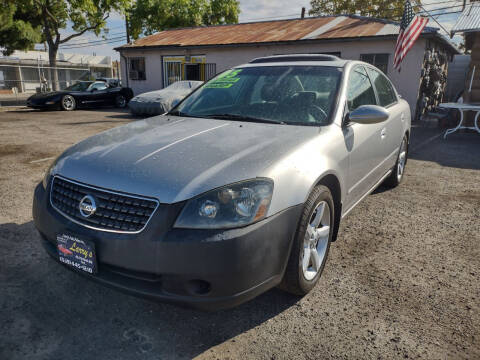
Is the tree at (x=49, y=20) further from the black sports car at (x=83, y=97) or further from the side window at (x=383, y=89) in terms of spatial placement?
the side window at (x=383, y=89)

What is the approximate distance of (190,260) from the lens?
1.78 metres

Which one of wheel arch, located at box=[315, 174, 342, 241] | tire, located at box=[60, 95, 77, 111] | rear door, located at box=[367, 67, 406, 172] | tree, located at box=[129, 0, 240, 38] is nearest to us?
wheel arch, located at box=[315, 174, 342, 241]

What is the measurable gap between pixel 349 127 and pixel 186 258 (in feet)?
5.90

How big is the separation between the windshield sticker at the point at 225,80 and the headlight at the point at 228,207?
6.16ft

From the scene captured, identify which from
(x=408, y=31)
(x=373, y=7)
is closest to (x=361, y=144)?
(x=408, y=31)

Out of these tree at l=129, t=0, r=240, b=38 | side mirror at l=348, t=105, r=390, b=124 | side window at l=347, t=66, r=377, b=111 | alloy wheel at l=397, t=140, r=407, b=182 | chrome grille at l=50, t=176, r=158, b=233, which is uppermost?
tree at l=129, t=0, r=240, b=38

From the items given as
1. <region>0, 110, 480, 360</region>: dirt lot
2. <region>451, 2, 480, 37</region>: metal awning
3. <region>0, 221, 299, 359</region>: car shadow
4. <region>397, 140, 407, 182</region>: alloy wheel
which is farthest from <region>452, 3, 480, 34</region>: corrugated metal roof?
<region>0, 221, 299, 359</region>: car shadow

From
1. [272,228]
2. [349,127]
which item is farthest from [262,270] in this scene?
[349,127]

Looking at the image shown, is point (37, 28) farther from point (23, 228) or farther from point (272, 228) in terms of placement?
point (272, 228)

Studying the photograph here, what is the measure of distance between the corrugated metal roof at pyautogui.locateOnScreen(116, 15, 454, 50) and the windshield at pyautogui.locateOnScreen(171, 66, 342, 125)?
11.5 metres

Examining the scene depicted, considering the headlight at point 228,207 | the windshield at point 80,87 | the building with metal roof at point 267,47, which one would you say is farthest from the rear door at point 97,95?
the headlight at point 228,207

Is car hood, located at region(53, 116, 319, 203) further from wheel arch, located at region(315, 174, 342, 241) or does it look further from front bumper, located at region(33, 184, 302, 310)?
wheel arch, located at region(315, 174, 342, 241)

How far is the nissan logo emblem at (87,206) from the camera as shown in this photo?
1968 millimetres

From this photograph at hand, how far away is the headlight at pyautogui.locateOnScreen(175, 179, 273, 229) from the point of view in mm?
1819
